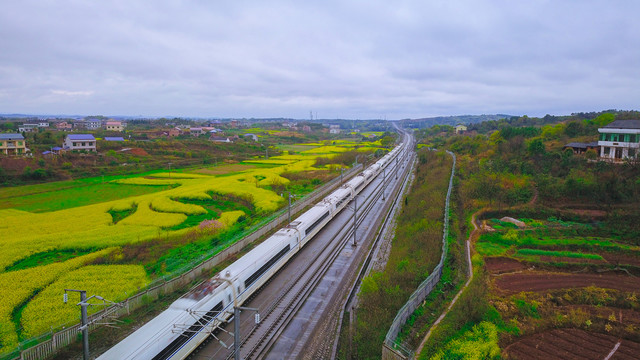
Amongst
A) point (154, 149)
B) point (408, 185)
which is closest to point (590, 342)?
point (408, 185)

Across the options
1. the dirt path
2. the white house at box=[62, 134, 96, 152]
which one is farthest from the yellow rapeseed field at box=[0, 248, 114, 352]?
the white house at box=[62, 134, 96, 152]

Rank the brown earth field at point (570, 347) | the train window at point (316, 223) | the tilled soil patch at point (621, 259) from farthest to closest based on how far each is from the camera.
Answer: the train window at point (316, 223)
the tilled soil patch at point (621, 259)
the brown earth field at point (570, 347)

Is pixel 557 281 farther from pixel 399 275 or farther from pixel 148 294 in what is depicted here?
pixel 148 294

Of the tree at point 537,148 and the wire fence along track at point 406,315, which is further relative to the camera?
the tree at point 537,148

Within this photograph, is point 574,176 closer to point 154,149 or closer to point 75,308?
point 75,308

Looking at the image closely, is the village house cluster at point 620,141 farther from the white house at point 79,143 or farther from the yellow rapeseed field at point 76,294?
the white house at point 79,143

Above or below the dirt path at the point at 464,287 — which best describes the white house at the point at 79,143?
above

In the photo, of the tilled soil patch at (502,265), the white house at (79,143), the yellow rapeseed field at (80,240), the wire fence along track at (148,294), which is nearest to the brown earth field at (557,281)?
the tilled soil patch at (502,265)
